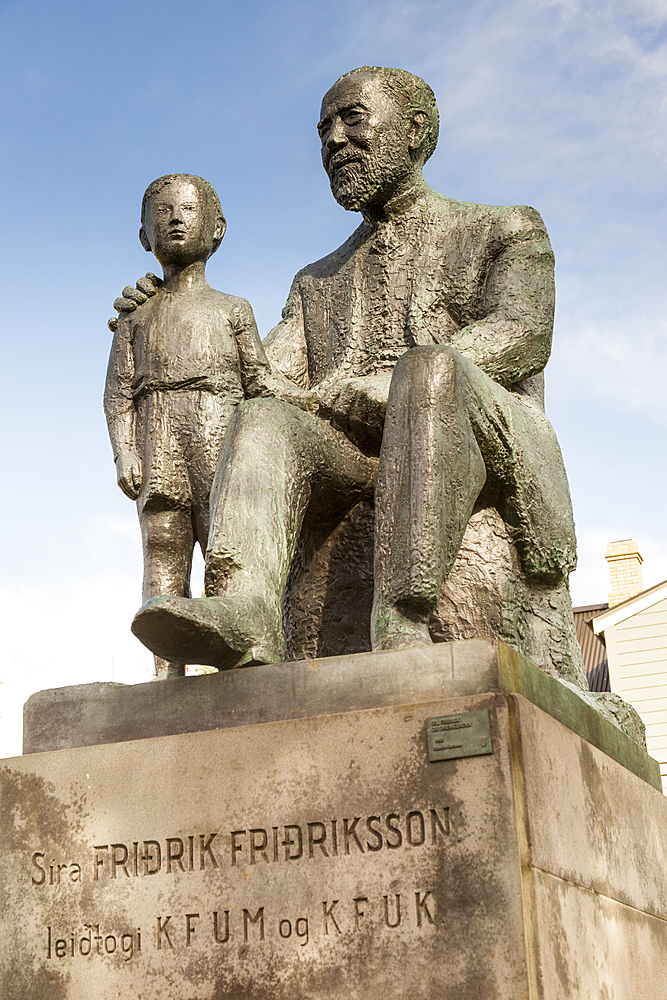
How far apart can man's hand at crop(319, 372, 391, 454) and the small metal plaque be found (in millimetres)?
1456

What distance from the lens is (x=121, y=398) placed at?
531 centimetres

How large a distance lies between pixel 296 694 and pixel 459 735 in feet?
1.84

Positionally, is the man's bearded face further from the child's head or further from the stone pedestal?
the stone pedestal

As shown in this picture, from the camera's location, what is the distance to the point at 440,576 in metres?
4.15

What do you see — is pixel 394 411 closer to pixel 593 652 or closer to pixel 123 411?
pixel 123 411

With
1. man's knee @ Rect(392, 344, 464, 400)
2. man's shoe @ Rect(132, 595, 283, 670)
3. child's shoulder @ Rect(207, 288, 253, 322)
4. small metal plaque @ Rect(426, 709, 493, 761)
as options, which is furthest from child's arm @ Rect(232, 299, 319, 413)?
small metal plaque @ Rect(426, 709, 493, 761)

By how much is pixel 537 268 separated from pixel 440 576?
152 centimetres

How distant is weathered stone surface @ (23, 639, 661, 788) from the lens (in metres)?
3.76

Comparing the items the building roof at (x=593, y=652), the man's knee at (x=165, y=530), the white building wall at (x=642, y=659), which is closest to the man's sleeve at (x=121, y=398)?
the man's knee at (x=165, y=530)

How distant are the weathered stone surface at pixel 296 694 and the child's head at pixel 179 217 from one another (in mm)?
1918

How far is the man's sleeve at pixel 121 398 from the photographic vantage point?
5.29 meters

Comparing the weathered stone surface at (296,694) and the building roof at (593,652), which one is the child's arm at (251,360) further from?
the building roof at (593,652)

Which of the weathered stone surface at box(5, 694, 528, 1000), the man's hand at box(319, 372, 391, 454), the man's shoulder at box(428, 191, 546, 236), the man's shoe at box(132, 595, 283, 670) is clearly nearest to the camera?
the weathered stone surface at box(5, 694, 528, 1000)

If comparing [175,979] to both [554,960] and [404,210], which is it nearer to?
[554,960]
